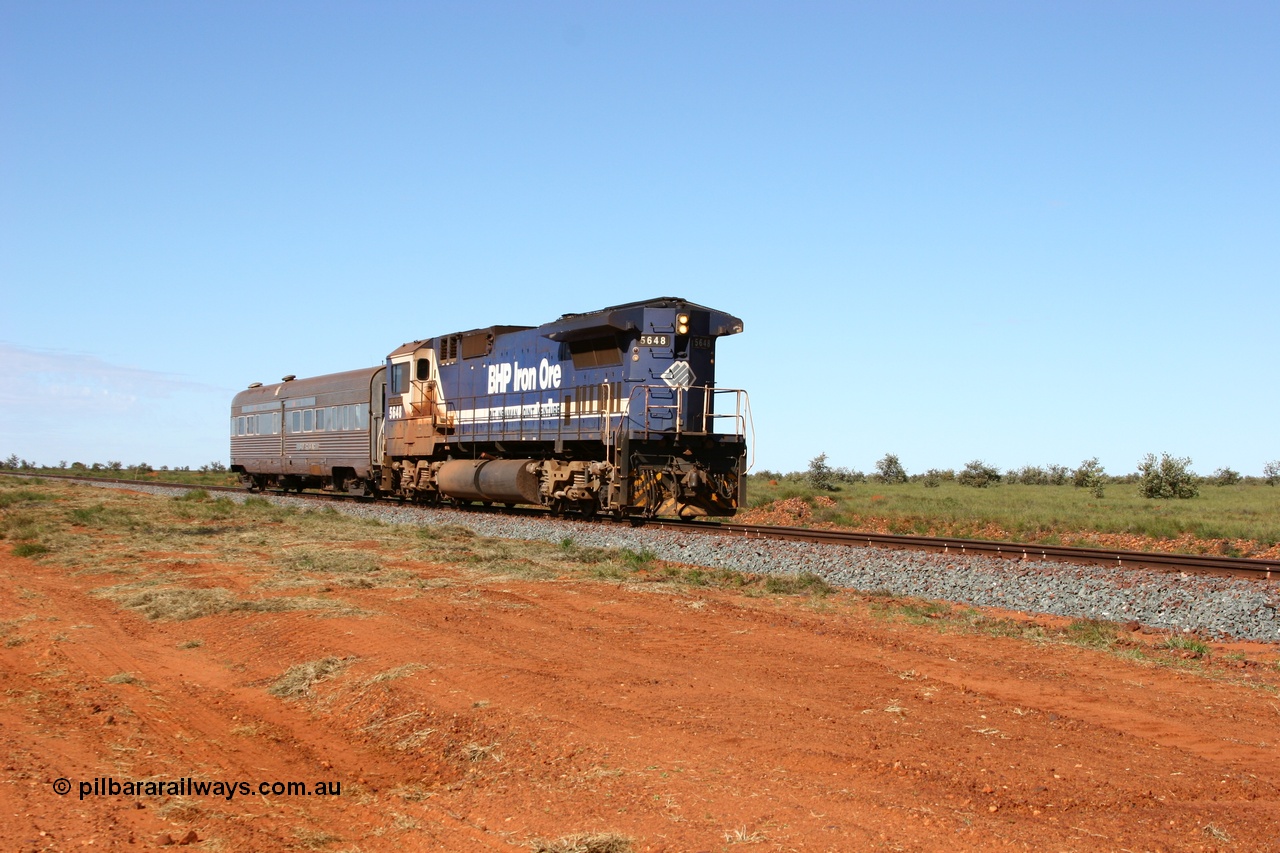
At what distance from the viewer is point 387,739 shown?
6.35m

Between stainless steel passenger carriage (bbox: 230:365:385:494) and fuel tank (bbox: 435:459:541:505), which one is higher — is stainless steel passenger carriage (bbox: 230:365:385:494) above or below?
above

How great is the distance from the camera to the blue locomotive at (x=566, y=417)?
63.4ft

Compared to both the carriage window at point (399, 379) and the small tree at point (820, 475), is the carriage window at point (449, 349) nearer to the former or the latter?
the carriage window at point (399, 379)

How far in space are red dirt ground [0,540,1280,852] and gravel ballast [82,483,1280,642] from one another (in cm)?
146

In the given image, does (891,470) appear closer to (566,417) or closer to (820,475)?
(820,475)

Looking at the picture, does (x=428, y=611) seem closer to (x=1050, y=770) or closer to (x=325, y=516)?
(x=1050, y=770)

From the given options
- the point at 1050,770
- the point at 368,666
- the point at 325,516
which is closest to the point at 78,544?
the point at 325,516

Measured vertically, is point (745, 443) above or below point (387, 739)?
above

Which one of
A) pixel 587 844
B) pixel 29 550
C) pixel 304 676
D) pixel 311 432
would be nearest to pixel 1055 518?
pixel 311 432

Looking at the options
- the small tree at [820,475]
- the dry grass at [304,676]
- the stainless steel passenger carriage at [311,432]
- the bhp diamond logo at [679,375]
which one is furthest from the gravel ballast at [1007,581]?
the small tree at [820,475]

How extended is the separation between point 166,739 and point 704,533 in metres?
12.3

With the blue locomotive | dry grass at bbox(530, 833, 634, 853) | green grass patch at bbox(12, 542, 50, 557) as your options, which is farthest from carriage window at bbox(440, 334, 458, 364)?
dry grass at bbox(530, 833, 634, 853)

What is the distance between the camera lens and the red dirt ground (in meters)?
4.70

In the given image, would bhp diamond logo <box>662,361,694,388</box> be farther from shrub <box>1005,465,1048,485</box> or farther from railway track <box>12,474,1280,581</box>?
shrub <box>1005,465,1048,485</box>
